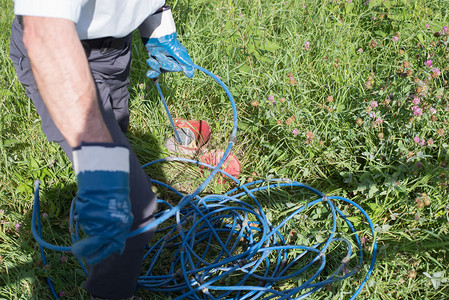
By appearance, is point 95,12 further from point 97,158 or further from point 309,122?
point 309,122

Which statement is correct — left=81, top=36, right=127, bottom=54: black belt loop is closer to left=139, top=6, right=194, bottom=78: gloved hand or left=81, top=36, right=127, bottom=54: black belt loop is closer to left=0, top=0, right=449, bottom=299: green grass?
left=139, top=6, right=194, bottom=78: gloved hand

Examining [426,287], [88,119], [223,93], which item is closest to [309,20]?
[223,93]

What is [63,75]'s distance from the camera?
1188 mm

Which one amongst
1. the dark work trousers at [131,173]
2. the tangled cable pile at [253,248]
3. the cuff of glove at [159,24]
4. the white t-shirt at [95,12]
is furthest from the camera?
the cuff of glove at [159,24]

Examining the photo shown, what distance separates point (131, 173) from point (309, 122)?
56.6 inches

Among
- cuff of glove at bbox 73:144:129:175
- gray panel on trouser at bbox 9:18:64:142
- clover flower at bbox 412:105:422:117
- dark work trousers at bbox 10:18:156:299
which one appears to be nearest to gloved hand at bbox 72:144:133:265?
cuff of glove at bbox 73:144:129:175

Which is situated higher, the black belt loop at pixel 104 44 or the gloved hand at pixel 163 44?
the black belt loop at pixel 104 44

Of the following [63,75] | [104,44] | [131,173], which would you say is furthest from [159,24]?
[63,75]

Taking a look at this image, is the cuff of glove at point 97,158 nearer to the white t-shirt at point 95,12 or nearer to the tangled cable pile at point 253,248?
the white t-shirt at point 95,12

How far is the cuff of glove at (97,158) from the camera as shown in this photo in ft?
3.89

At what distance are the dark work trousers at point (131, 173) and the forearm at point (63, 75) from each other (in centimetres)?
30

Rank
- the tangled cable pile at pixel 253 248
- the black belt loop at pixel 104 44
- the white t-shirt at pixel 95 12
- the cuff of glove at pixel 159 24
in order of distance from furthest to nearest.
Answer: the cuff of glove at pixel 159 24, the tangled cable pile at pixel 253 248, the black belt loop at pixel 104 44, the white t-shirt at pixel 95 12

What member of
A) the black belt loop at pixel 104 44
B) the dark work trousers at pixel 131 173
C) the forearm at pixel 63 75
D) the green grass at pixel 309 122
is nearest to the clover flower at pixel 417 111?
the green grass at pixel 309 122

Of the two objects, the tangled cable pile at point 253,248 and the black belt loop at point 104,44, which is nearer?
the black belt loop at point 104,44
